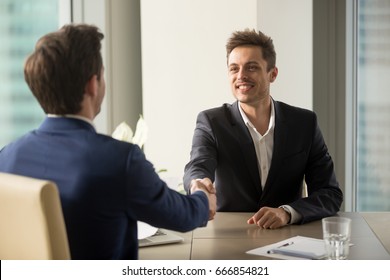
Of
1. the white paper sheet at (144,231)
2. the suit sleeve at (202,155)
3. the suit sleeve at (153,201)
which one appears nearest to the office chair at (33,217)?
the suit sleeve at (153,201)

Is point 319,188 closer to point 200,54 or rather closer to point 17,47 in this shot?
point 200,54

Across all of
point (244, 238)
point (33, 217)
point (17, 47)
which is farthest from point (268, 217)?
point (17, 47)

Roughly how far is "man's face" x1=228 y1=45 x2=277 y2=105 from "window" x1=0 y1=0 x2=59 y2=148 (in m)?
1.52

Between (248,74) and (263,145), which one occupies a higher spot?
(248,74)

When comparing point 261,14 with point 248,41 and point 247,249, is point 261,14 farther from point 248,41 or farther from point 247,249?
point 247,249

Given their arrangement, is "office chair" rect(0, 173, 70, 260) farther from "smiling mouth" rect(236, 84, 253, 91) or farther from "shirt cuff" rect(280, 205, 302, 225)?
"smiling mouth" rect(236, 84, 253, 91)

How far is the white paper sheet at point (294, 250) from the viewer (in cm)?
189

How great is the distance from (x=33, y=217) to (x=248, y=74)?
1.61m

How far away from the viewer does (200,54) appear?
3920 millimetres

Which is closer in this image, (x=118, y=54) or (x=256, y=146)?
(x=256, y=146)

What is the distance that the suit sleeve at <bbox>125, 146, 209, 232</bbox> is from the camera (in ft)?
5.13

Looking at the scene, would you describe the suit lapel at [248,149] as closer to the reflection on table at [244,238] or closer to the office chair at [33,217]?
the reflection on table at [244,238]

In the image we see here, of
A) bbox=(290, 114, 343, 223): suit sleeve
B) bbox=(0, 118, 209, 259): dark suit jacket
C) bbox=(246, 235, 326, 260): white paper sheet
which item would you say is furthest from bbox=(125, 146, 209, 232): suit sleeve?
bbox=(290, 114, 343, 223): suit sleeve

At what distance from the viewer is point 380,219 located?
8.07 feet
